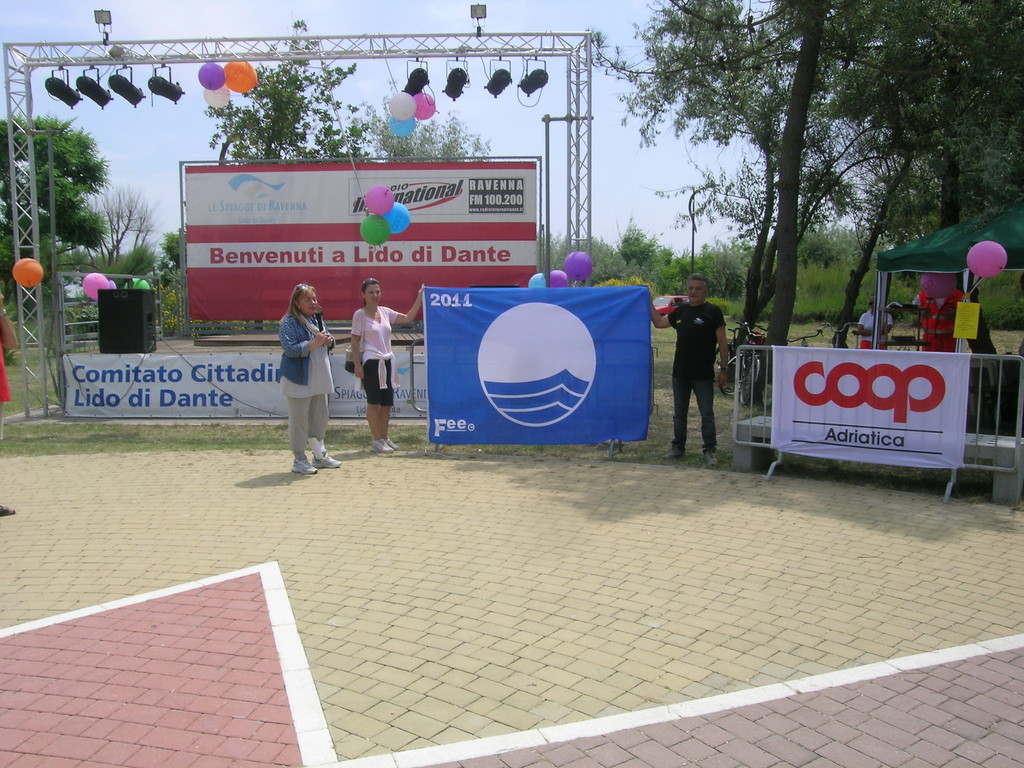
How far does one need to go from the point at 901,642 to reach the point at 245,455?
7312 mm

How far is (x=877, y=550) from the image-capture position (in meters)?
6.29

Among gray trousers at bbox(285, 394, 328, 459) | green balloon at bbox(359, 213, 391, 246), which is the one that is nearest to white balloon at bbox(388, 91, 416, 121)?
green balloon at bbox(359, 213, 391, 246)

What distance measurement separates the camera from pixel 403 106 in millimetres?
15258

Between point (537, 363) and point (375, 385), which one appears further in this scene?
point (375, 385)

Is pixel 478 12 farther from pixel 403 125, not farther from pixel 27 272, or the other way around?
pixel 27 272

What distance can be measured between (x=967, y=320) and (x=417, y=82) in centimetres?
1014

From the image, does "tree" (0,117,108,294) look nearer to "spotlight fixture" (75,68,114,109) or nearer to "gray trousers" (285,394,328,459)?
"spotlight fixture" (75,68,114,109)

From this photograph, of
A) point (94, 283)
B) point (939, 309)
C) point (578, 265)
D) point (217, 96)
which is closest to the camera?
point (939, 309)

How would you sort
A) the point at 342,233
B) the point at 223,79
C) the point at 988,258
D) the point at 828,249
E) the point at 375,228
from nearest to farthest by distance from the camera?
the point at 988,258
the point at 375,228
the point at 223,79
the point at 342,233
the point at 828,249

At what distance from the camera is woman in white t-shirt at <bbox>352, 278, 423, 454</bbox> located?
9.83 metres

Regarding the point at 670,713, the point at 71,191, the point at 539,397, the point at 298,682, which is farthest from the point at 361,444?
the point at 71,191

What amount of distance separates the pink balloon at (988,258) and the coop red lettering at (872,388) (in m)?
2.69

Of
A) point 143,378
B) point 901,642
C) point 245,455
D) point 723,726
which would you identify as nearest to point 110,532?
point 245,455

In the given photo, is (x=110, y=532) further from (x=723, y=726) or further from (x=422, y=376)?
(x=422, y=376)
